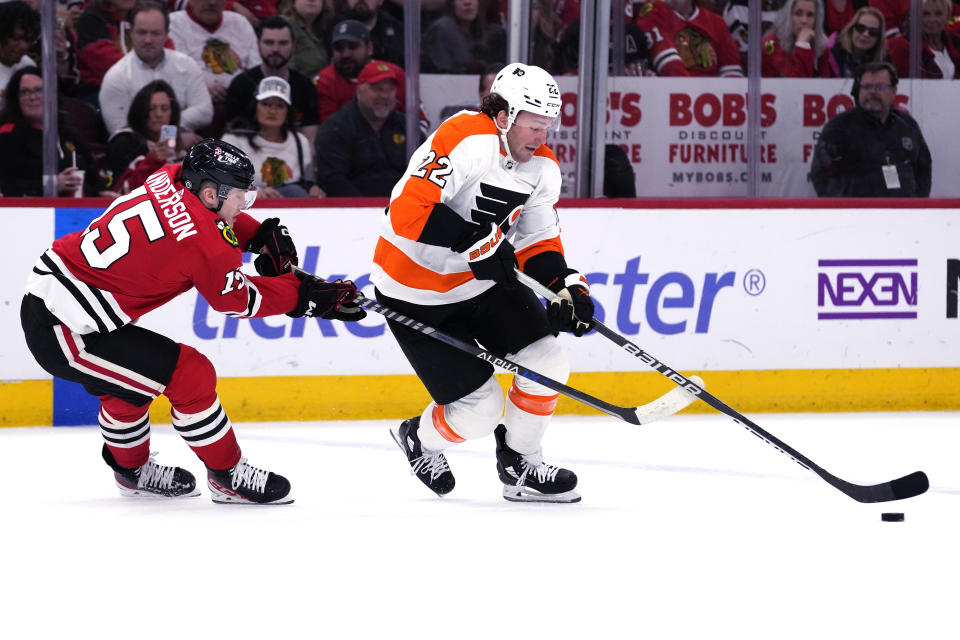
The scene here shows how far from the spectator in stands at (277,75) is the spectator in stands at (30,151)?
61 cm

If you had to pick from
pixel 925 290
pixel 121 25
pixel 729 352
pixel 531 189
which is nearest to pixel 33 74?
pixel 121 25

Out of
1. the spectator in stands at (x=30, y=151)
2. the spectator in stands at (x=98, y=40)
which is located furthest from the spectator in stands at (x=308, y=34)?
the spectator in stands at (x=30, y=151)

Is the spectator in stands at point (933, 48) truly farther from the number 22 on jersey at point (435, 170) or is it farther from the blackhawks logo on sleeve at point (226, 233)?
the blackhawks logo on sleeve at point (226, 233)

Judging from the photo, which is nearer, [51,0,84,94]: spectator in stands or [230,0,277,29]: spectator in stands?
[51,0,84,94]: spectator in stands

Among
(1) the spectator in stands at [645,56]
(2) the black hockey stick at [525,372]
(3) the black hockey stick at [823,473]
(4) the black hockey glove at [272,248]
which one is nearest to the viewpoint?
(3) the black hockey stick at [823,473]

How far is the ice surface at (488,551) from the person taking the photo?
6.61ft

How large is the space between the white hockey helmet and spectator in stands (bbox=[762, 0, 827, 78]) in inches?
99.3

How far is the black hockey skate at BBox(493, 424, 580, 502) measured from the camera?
120 inches

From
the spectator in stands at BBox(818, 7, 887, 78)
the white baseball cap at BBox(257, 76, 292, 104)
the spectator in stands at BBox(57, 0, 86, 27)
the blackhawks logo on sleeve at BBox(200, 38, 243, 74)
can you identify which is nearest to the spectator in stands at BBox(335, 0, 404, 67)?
the white baseball cap at BBox(257, 76, 292, 104)

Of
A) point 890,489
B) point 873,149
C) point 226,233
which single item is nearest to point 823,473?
point 890,489

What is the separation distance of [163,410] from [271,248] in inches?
60.5

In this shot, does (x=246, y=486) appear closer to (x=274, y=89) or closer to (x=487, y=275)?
(x=487, y=275)

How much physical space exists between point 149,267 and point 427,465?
912 millimetres

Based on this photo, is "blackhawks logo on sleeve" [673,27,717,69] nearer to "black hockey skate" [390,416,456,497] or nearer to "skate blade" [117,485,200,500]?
"black hockey skate" [390,416,456,497]
